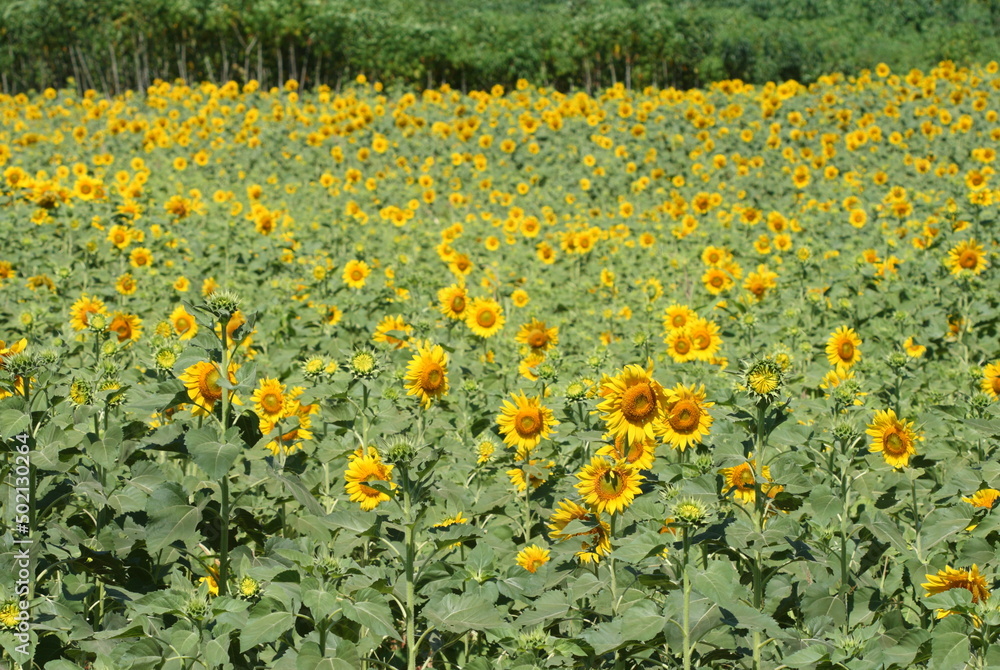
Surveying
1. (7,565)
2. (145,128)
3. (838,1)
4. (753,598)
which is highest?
(838,1)

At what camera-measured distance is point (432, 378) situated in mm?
3701

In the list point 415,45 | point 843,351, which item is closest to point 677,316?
point 843,351

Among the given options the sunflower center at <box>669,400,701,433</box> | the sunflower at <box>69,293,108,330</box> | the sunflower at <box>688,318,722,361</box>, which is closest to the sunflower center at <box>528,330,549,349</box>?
the sunflower at <box>688,318,722,361</box>

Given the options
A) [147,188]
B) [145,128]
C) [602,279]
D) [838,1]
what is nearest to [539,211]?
[602,279]

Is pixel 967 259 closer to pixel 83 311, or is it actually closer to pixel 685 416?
pixel 685 416

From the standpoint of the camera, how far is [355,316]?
5797 millimetres

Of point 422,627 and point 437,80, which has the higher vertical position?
point 437,80

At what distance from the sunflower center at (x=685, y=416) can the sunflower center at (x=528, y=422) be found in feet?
1.96

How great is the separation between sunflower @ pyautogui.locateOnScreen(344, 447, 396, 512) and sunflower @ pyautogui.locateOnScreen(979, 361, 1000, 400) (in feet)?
9.24

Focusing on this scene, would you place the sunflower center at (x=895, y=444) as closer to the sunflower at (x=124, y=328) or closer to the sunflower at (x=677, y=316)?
the sunflower at (x=677, y=316)

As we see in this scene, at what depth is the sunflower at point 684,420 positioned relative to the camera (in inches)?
122

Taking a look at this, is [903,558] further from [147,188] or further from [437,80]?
[437,80]

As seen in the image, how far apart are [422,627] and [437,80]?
65.4 ft

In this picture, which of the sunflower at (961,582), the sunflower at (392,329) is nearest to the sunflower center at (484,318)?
the sunflower at (392,329)
